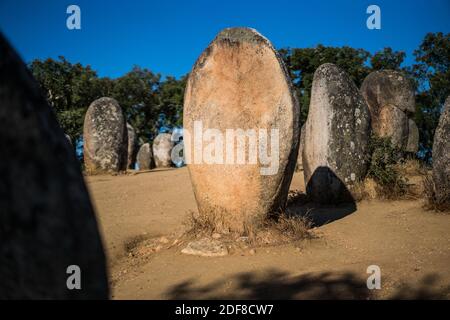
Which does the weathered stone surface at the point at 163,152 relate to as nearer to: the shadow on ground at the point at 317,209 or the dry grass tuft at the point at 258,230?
the shadow on ground at the point at 317,209

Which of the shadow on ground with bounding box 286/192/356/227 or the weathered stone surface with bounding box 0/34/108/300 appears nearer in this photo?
the weathered stone surface with bounding box 0/34/108/300

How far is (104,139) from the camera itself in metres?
11.6

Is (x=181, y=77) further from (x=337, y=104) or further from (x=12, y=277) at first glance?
(x=12, y=277)

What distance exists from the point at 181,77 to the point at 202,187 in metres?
22.4

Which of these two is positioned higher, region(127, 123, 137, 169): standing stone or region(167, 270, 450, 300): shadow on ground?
region(127, 123, 137, 169): standing stone

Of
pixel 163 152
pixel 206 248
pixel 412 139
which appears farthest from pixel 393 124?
pixel 163 152

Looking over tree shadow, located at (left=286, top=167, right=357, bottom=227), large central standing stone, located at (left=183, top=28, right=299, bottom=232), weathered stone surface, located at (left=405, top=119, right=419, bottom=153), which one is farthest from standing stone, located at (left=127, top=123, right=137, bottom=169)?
large central standing stone, located at (left=183, top=28, right=299, bottom=232)

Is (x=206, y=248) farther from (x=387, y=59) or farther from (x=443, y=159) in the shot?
(x=387, y=59)

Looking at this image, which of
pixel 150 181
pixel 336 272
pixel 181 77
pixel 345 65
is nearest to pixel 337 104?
pixel 336 272

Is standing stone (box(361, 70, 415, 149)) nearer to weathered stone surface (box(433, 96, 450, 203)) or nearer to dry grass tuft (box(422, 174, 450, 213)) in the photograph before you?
weathered stone surface (box(433, 96, 450, 203))

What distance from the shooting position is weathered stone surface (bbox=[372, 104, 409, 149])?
995 centimetres

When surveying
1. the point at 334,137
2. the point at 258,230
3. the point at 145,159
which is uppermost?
the point at 334,137

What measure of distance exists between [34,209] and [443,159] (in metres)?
5.44

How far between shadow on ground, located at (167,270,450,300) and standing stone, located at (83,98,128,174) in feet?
29.7
